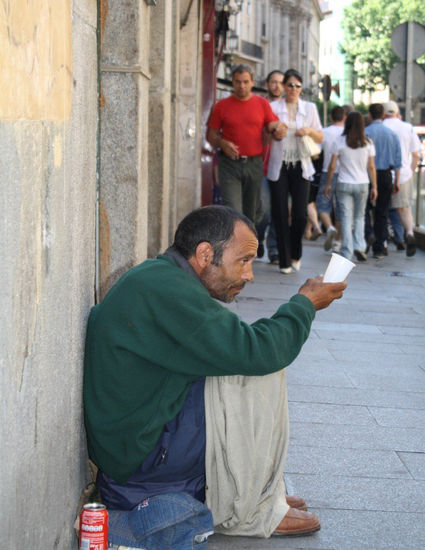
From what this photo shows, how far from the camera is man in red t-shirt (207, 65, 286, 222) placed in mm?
9836

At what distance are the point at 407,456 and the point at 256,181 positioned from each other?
569cm

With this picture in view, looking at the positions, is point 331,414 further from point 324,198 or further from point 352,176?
point 324,198

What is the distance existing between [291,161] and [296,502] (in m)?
6.97

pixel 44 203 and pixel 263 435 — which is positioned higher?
pixel 44 203

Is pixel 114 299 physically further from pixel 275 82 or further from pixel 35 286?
pixel 275 82

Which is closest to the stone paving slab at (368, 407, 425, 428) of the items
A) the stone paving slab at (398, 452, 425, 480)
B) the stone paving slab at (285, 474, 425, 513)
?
the stone paving slab at (398, 452, 425, 480)

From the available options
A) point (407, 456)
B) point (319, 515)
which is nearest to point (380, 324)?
point (407, 456)

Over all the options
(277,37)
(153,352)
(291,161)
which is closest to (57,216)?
(153,352)

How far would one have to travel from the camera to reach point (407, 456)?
462cm

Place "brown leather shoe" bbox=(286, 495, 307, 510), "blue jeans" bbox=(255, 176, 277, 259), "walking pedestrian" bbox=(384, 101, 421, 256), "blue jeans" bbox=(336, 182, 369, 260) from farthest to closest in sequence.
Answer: "walking pedestrian" bbox=(384, 101, 421, 256)
"blue jeans" bbox=(336, 182, 369, 260)
"blue jeans" bbox=(255, 176, 277, 259)
"brown leather shoe" bbox=(286, 495, 307, 510)

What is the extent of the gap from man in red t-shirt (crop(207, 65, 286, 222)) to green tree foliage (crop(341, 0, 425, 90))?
5013 cm

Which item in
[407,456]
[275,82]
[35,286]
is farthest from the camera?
[275,82]

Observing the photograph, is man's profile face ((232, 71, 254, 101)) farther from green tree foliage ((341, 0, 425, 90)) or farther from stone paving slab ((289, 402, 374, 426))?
green tree foliage ((341, 0, 425, 90))

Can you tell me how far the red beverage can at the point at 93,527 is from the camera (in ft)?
10.1
